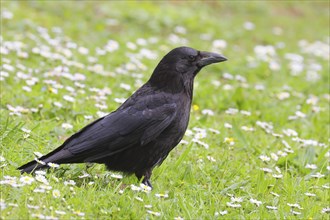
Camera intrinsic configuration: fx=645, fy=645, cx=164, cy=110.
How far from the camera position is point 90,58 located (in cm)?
877

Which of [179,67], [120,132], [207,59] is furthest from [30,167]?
[207,59]

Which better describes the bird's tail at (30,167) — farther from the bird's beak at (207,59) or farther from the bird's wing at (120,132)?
the bird's beak at (207,59)

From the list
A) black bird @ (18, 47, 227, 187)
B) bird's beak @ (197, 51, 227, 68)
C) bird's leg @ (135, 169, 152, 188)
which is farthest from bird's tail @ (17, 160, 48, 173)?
bird's beak @ (197, 51, 227, 68)

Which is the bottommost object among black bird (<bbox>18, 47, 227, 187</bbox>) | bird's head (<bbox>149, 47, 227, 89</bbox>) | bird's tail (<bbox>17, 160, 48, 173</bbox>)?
bird's tail (<bbox>17, 160, 48, 173</bbox>)

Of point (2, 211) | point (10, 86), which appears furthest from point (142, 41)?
point (2, 211)

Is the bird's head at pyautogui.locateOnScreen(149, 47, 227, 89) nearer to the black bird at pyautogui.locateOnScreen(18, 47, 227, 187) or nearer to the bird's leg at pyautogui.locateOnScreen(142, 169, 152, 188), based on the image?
the black bird at pyautogui.locateOnScreen(18, 47, 227, 187)

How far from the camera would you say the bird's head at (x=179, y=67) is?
532 centimetres

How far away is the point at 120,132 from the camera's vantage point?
492 cm

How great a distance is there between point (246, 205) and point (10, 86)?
3.30 metres

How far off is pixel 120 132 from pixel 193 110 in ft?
9.21

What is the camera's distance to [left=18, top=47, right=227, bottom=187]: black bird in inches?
191

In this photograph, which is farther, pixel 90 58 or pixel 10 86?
pixel 90 58

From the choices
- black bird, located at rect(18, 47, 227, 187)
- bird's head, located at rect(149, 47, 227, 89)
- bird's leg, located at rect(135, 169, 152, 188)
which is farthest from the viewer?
bird's head, located at rect(149, 47, 227, 89)

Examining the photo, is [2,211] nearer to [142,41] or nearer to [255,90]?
[255,90]
